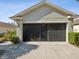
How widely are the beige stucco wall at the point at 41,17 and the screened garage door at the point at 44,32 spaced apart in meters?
0.72

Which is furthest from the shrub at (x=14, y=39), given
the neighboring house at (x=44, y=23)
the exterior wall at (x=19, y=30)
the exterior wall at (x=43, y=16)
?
the exterior wall at (x=43, y=16)

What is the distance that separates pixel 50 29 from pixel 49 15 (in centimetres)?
189

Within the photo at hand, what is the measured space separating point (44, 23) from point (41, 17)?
90cm

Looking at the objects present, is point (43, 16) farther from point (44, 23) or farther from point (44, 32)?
point (44, 32)

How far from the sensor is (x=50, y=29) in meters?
24.9

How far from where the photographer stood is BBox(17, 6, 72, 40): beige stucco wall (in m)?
24.5

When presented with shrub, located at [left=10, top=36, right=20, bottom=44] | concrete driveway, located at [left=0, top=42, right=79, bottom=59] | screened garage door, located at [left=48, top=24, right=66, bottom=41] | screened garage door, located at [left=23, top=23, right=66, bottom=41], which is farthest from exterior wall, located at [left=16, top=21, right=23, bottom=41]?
concrete driveway, located at [left=0, top=42, right=79, bottom=59]

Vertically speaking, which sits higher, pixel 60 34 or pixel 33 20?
pixel 33 20

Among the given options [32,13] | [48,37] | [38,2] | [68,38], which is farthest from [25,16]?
→ [68,38]

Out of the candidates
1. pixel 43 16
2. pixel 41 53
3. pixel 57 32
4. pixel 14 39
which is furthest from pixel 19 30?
pixel 41 53

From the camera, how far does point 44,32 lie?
25.0 meters

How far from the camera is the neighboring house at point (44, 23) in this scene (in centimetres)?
2436

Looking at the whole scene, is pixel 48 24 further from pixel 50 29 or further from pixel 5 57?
pixel 5 57

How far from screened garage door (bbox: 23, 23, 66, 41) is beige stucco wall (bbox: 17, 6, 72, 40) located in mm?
715
